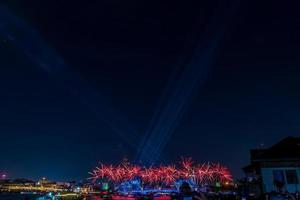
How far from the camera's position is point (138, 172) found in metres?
126

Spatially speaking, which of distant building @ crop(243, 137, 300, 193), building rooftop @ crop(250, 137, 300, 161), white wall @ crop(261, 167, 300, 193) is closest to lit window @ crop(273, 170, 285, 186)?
distant building @ crop(243, 137, 300, 193)

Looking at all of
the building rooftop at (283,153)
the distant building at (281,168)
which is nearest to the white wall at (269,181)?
the distant building at (281,168)

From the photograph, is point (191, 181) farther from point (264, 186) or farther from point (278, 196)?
point (278, 196)

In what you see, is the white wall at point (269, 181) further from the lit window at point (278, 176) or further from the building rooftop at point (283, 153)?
the building rooftop at point (283, 153)

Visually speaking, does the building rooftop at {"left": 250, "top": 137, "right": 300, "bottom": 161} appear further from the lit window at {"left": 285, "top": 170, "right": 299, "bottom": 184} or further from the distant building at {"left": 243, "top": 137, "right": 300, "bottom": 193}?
the lit window at {"left": 285, "top": 170, "right": 299, "bottom": 184}

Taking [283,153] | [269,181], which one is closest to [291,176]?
[269,181]

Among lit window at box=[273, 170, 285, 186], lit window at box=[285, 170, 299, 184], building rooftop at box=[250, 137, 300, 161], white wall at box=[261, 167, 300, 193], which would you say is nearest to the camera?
white wall at box=[261, 167, 300, 193]

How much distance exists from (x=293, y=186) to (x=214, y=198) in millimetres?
8671

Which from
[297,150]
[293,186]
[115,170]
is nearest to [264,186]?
[293,186]

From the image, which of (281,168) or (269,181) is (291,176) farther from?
(269,181)

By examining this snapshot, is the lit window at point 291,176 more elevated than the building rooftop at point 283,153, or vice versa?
the building rooftop at point 283,153

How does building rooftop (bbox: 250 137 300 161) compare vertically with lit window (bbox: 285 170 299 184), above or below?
above

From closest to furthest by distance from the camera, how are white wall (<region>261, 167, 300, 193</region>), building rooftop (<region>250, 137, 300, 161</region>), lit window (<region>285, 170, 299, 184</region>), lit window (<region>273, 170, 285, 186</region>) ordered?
1. white wall (<region>261, 167, 300, 193</region>)
2. lit window (<region>285, 170, 299, 184</region>)
3. building rooftop (<region>250, 137, 300, 161</region>)
4. lit window (<region>273, 170, 285, 186</region>)

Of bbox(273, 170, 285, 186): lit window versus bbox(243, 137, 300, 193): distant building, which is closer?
bbox(243, 137, 300, 193): distant building
